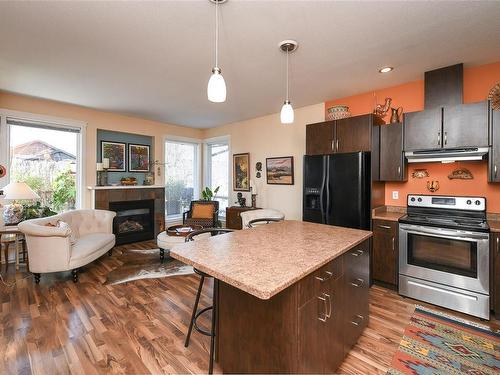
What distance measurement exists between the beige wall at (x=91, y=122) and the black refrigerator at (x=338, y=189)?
11.6 ft

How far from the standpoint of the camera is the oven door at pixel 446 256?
2312mm

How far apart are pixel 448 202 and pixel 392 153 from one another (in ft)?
2.77

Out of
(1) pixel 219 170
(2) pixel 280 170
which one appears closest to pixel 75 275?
(2) pixel 280 170

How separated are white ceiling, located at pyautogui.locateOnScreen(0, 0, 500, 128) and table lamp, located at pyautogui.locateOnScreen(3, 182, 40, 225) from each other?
55.0 inches

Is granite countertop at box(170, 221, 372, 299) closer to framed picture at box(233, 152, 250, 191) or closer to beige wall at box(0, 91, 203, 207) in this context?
framed picture at box(233, 152, 250, 191)

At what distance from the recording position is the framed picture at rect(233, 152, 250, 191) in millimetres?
5183

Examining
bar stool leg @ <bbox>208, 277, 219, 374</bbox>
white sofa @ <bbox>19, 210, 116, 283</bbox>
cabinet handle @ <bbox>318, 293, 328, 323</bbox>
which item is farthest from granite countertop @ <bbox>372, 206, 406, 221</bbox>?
white sofa @ <bbox>19, 210, 116, 283</bbox>

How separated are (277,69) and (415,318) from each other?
117 inches

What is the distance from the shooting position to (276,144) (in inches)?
183

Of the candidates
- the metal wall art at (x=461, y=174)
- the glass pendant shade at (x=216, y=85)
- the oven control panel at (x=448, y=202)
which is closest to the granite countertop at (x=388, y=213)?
the oven control panel at (x=448, y=202)

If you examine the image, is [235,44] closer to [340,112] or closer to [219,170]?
[340,112]

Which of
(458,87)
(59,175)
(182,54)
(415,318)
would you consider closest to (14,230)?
(59,175)

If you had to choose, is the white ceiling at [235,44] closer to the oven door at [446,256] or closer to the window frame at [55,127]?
the window frame at [55,127]

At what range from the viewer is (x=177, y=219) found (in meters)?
5.97
